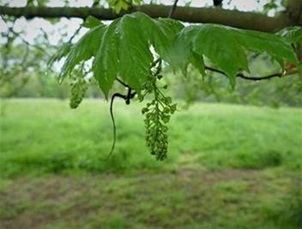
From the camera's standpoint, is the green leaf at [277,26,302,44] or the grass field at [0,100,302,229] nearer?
the green leaf at [277,26,302,44]

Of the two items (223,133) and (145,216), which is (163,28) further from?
(223,133)

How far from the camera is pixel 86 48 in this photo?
2.44 feet

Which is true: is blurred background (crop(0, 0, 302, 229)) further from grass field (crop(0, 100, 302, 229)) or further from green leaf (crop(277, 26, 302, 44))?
green leaf (crop(277, 26, 302, 44))

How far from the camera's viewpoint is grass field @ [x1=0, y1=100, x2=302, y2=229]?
5.04m

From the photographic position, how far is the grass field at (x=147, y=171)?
5.04m

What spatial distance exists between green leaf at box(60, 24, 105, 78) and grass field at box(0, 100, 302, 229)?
13.7 feet

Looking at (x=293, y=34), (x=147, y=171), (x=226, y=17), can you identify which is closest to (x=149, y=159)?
(x=147, y=171)

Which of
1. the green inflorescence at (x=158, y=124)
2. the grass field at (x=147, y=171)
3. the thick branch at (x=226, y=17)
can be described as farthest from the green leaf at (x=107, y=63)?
the grass field at (x=147, y=171)

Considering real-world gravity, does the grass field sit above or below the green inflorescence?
below

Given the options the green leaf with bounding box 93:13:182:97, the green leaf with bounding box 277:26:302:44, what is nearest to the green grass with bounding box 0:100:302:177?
the green leaf with bounding box 277:26:302:44

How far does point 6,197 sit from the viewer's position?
6.12m

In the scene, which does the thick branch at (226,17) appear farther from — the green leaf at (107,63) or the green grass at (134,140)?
the green grass at (134,140)

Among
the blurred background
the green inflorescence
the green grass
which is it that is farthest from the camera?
the green grass

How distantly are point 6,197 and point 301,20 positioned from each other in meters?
5.04
